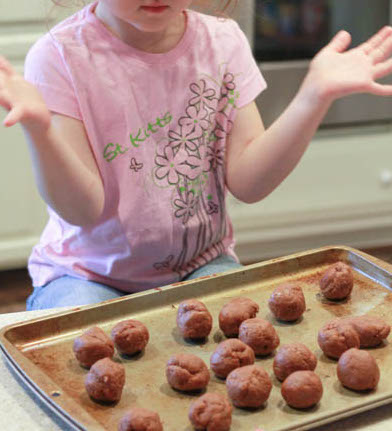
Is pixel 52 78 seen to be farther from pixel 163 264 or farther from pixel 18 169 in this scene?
pixel 18 169

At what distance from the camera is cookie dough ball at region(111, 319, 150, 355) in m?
0.78

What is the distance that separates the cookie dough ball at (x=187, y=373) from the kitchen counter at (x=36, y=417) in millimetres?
107

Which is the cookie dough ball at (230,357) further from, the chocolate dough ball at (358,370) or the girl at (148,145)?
the girl at (148,145)

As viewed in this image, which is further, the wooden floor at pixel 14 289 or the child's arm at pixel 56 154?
the wooden floor at pixel 14 289

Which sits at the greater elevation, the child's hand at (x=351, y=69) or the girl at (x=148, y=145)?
the child's hand at (x=351, y=69)

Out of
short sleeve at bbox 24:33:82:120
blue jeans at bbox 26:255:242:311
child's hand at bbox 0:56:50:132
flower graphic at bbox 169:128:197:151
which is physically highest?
child's hand at bbox 0:56:50:132

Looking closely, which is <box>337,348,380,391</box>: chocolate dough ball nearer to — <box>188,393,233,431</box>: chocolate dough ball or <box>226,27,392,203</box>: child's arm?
<box>188,393,233,431</box>: chocolate dough ball

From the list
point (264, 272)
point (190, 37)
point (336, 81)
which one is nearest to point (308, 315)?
point (264, 272)

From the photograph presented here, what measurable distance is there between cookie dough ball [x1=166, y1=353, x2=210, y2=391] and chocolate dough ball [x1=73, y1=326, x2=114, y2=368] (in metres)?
0.07

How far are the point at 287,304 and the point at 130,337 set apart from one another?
171 mm

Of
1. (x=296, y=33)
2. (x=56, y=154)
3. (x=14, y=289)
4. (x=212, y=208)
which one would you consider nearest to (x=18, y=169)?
(x=14, y=289)

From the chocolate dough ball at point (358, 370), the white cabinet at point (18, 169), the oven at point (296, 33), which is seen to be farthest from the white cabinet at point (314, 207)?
the chocolate dough ball at point (358, 370)

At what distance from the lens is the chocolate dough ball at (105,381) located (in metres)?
0.70

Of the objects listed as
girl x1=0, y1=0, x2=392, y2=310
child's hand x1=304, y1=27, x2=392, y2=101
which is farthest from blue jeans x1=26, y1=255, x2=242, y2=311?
child's hand x1=304, y1=27, x2=392, y2=101
